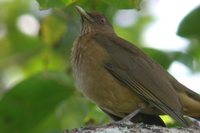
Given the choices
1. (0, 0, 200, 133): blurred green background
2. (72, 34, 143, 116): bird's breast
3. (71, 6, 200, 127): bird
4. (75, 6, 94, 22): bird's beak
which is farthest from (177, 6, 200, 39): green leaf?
(75, 6, 94, 22): bird's beak

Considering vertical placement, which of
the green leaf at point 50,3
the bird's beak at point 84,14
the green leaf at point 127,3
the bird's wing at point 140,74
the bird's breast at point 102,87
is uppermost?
the green leaf at point 127,3

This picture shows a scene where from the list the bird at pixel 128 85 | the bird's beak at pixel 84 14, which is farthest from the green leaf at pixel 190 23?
the bird's beak at pixel 84 14

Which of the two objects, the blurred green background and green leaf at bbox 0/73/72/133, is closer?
the blurred green background

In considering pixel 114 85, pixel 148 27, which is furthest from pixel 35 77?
pixel 148 27

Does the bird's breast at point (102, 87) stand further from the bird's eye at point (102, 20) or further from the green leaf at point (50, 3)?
the green leaf at point (50, 3)

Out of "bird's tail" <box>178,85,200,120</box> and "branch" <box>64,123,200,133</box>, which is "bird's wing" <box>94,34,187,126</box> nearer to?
"bird's tail" <box>178,85,200,120</box>

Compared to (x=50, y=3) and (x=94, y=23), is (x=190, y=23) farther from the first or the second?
(x=50, y=3)

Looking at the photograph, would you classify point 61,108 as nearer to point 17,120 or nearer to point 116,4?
point 17,120
